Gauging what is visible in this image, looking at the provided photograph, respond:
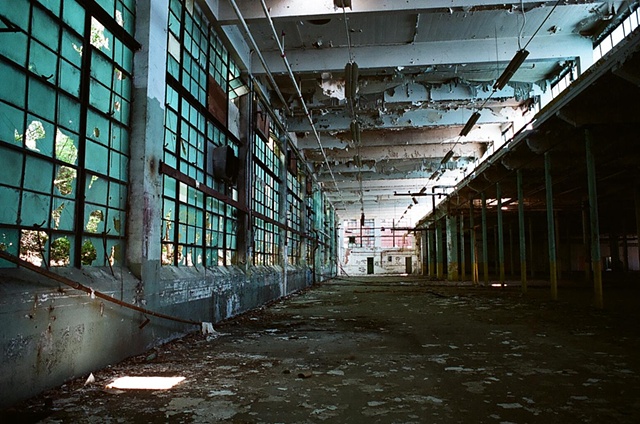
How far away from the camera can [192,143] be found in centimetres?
719

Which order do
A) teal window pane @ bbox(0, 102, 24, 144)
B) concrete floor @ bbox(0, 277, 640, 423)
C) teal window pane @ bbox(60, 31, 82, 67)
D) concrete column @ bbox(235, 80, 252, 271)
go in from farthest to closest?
concrete column @ bbox(235, 80, 252, 271) < teal window pane @ bbox(60, 31, 82, 67) < teal window pane @ bbox(0, 102, 24, 144) < concrete floor @ bbox(0, 277, 640, 423)

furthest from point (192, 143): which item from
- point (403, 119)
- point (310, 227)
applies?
point (310, 227)

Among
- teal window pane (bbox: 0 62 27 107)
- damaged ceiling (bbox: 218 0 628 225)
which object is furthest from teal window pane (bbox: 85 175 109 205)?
damaged ceiling (bbox: 218 0 628 225)

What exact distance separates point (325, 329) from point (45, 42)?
520 cm

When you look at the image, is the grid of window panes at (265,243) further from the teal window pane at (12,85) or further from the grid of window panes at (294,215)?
the teal window pane at (12,85)

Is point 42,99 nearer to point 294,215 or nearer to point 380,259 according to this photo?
point 294,215

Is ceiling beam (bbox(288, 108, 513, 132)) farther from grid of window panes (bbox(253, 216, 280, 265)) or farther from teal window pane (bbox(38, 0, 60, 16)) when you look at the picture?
teal window pane (bbox(38, 0, 60, 16))

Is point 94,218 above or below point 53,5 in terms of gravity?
below

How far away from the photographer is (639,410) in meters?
2.96

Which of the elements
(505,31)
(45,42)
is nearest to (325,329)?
(45,42)

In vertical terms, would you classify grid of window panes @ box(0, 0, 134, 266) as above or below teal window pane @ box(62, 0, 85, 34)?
below

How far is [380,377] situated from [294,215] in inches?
532

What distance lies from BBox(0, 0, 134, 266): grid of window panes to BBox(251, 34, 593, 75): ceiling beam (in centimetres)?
535

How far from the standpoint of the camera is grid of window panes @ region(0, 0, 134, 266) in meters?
3.53
